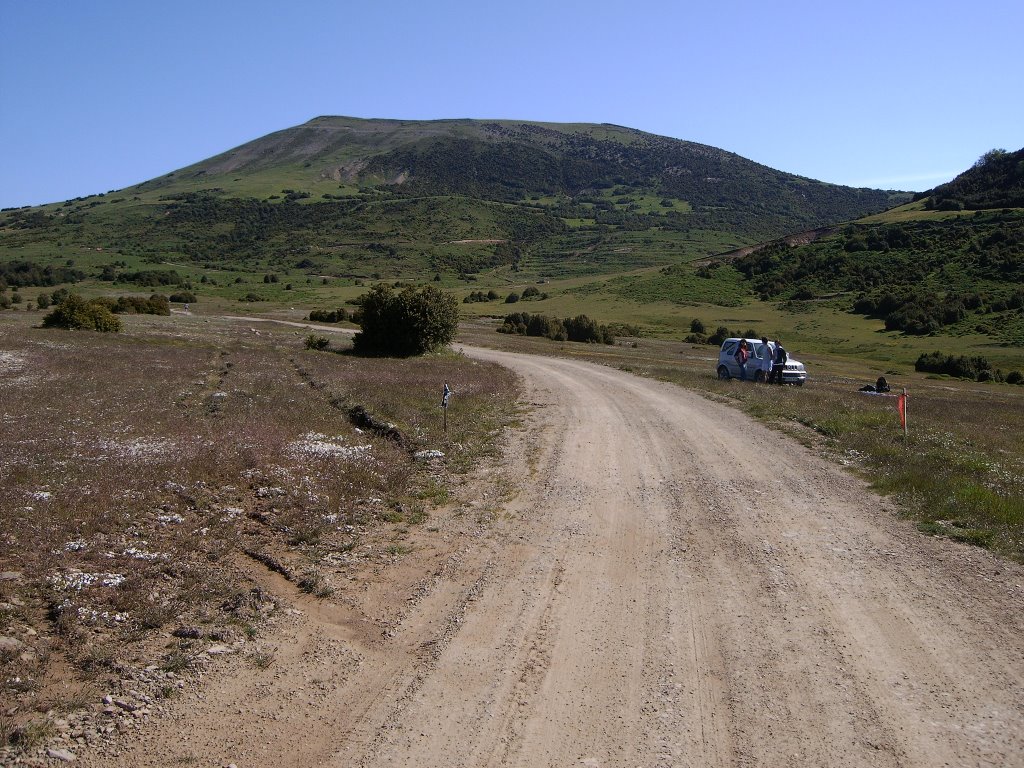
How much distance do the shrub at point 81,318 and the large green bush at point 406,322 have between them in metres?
14.1

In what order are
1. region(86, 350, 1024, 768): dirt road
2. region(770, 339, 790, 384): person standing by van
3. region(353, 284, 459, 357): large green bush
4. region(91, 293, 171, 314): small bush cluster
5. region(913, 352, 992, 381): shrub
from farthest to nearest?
region(91, 293, 171, 314): small bush cluster < region(913, 352, 992, 381): shrub < region(353, 284, 459, 357): large green bush < region(770, 339, 790, 384): person standing by van < region(86, 350, 1024, 768): dirt road

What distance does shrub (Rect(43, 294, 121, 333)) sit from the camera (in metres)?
38.7

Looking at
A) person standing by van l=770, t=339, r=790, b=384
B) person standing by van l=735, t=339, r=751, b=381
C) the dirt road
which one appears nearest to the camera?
the dirt road

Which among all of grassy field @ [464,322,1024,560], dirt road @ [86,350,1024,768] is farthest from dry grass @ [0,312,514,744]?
grassy field @ [464,322,1024,560]

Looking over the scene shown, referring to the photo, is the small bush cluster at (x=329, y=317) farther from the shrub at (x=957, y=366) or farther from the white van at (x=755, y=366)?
the shrub at (x=957, y=366)

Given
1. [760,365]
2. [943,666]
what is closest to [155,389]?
[943,666]

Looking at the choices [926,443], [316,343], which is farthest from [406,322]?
[926,443]

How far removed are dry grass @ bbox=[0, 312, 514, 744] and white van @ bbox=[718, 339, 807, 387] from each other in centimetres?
1226

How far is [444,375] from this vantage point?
27547 mm

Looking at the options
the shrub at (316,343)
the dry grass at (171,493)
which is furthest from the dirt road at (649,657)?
the shrub at (316,343)

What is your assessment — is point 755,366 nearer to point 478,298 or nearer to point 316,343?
point 316,343

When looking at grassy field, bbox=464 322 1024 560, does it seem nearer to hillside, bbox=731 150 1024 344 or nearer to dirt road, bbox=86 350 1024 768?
dirt road, bbox=86 350 1024 768

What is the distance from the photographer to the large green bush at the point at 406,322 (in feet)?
119

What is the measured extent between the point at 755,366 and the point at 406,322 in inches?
681
